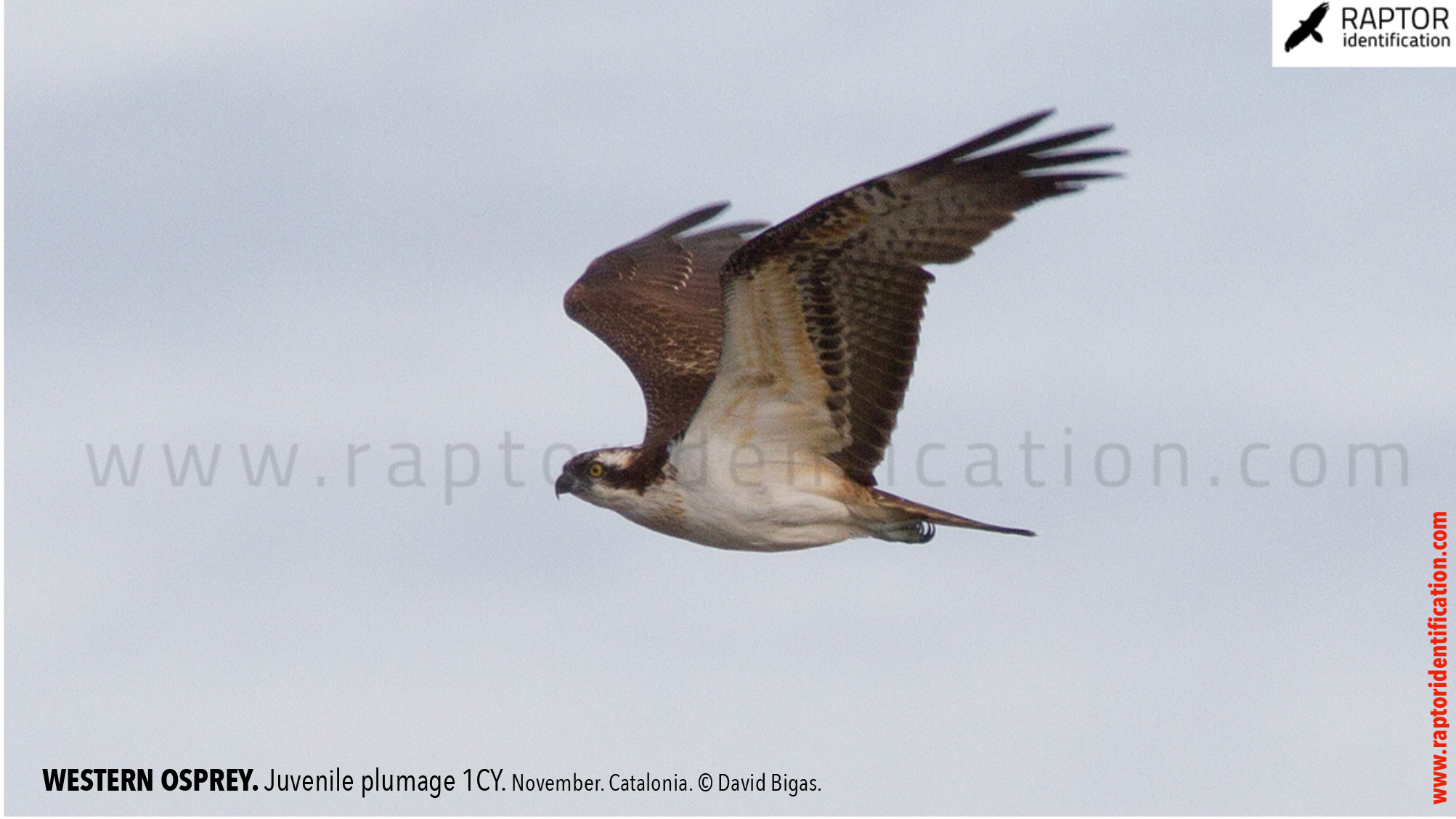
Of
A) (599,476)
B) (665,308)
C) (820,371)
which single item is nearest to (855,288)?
(820,371)

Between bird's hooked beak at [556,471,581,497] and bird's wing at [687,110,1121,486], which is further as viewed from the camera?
bird's hooked beak at [556,471,581,497]

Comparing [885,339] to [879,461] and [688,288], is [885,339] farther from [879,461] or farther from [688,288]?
[688,288]

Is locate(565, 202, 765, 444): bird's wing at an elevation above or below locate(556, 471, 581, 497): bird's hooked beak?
above

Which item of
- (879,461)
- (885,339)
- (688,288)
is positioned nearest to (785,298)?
(885,339)

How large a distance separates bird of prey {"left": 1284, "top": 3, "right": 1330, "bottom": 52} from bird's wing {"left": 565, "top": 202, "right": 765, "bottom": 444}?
4.11m

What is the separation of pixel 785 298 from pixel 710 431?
108 centimetres

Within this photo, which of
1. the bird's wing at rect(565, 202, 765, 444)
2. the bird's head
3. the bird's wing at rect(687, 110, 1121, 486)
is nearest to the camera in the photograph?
the bird's wing at rect(687, 110, 1121, 486)

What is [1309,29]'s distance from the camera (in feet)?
45.1

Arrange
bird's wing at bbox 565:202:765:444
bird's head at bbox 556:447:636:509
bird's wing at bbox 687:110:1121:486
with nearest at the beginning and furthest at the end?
1. bird's wing at bbox 687:110:1121:486
2. bird's head at bbox 556:447:636:509
3. bird's wing at bbox 565:202:765:444

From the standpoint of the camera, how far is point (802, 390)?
404 inches

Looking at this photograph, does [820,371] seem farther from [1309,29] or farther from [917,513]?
[1309,29]

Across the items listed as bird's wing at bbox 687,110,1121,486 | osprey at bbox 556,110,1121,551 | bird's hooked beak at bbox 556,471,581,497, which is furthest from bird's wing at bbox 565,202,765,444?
bird's wing at bbox 687,110,1121,486

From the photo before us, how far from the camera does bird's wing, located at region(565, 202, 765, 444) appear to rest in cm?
1223

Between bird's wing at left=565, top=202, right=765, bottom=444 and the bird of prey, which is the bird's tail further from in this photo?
the bird of prey
